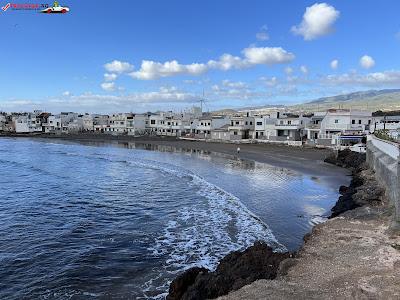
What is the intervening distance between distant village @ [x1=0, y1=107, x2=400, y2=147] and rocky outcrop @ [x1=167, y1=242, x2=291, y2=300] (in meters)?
27.2

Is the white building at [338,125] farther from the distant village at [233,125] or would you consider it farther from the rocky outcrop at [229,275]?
the rocky outcrop at [229,275]

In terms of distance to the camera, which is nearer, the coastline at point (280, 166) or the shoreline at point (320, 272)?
the shoreline at point (320, 272)

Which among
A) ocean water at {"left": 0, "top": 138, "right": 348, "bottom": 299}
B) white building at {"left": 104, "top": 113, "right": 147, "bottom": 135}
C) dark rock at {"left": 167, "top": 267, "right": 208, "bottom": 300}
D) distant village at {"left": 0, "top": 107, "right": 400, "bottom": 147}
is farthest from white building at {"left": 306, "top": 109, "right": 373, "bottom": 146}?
white building at {"left": 104, "top": 113, "right": 147, "bottom": 135}

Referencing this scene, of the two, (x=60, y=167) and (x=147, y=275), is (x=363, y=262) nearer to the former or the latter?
(x=147, y=275)

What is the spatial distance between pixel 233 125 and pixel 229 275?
84.0m

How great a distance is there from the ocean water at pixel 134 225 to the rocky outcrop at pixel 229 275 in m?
1.07

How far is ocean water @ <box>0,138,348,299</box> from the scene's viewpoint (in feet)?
45.1

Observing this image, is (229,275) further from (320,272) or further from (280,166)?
(280,166)

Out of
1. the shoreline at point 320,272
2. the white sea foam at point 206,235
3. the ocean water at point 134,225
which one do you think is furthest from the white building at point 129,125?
the shoreline at point 320,272

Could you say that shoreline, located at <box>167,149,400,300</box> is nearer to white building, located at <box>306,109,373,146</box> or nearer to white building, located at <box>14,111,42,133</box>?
white building, located at <box>306,109,373,146</box>

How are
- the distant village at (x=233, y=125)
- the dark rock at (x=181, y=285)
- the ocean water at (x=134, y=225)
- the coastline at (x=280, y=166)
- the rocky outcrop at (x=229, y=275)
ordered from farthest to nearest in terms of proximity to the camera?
the distant village at (x=233, y=125) < the ocean water at (x=134, y=225) < the dark rock at (x=181, y=285) < the rocky outcrop at (x=229, y=275) < the coastline at (x=280, y=166)

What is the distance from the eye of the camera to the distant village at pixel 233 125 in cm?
6956

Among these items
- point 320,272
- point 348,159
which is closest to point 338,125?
point 348,159

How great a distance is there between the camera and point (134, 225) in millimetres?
20797
